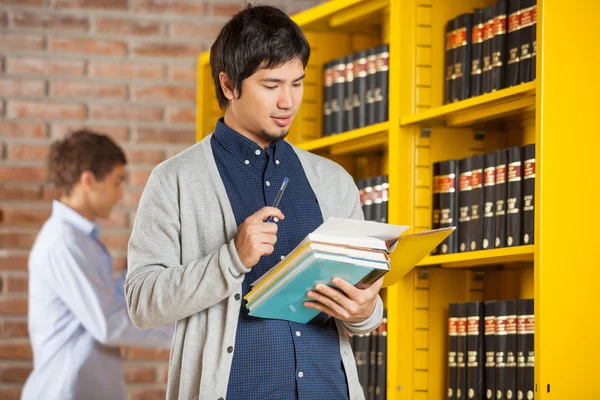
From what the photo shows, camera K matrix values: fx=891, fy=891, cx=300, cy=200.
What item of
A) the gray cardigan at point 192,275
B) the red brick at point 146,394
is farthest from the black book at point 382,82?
the red brick at point 146,394

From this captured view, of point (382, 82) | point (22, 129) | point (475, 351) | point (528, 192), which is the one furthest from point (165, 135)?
point (528, 192)

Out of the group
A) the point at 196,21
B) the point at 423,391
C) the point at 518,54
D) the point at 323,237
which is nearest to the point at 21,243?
the point at 196,21

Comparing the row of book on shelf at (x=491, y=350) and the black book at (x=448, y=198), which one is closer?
the row of book on shelf at (x=491, y=350)

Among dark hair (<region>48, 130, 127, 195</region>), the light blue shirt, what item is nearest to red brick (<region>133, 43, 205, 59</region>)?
dark hair (<region>48, 130, 127, 195</region>)

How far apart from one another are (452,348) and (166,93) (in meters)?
1.95

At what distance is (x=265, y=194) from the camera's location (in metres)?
1.66

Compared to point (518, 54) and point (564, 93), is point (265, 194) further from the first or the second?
point (518, 54)

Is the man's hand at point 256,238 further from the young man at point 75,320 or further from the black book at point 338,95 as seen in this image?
the young man at point 75,320

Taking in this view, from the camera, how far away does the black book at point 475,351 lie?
7.89ft

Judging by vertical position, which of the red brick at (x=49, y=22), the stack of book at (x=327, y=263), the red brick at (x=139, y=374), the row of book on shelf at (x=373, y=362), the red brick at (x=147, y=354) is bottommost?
the red brick at (x=139, y=374)

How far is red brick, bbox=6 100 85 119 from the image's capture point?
12.5 ft

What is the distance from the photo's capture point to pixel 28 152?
379 cm

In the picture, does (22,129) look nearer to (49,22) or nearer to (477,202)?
(49,22)

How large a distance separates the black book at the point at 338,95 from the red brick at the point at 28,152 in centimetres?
145
